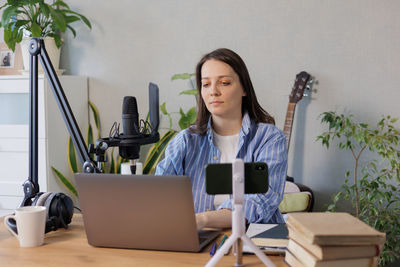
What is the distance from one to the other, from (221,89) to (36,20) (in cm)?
212

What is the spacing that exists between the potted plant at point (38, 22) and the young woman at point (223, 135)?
5.83ft

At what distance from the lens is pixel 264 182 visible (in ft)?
3.67

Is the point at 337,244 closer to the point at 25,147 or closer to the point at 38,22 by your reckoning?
the point at 25,147

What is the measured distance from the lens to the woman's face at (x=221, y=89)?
195 centimetres

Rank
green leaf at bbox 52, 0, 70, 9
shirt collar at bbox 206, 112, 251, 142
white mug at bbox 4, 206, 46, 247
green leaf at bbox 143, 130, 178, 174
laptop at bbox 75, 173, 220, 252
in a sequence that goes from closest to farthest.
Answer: laptop at bbox 75, 173, 220, 252
white mug at bbox 4, 206, 46, 247
shirt collar at bbox 206, 112, 251, 142
green leaf at bbox 143, 130, 178, 174
green leaf at bbox 52, 0, 70, 9

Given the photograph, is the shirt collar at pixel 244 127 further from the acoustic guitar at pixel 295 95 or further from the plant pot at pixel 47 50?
the plant pot at pixel 47 50

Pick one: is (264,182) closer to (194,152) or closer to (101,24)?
(194,152)

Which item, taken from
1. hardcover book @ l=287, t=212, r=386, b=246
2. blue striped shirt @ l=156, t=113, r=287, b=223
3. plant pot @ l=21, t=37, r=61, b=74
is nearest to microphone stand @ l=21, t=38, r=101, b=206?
blue striped shirt @ l=156, t=113, r=287, b=223

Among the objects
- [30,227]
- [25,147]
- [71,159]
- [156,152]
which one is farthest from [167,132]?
[30,227]

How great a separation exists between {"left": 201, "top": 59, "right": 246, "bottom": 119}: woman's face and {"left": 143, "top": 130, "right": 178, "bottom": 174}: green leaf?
151 centimetres

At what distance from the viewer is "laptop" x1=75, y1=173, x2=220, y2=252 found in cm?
121

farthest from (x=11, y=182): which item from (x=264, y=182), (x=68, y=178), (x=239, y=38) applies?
(x=264, y=182)

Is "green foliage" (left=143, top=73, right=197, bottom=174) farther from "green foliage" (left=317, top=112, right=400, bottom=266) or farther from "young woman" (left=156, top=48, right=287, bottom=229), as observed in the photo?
"young woman" (left=156, top=48, right=287, bottom=229)

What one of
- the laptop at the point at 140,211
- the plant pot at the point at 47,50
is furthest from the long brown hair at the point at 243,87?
the plant pot at the point at 47,50
